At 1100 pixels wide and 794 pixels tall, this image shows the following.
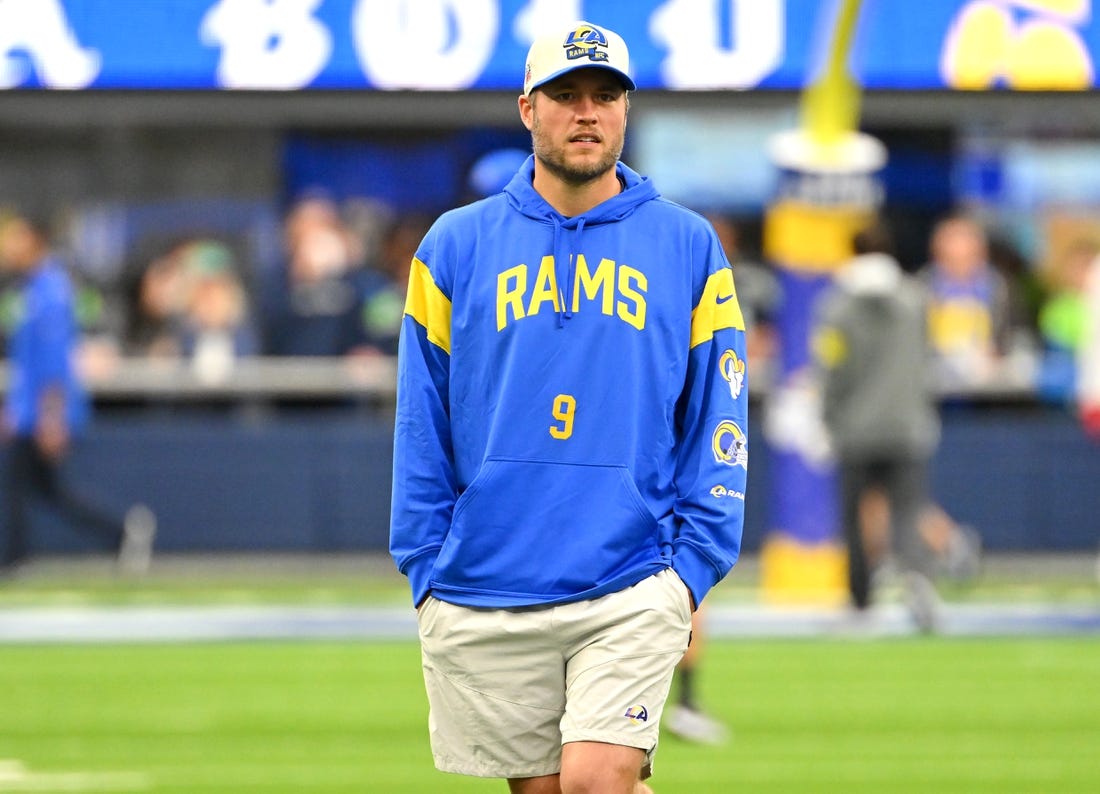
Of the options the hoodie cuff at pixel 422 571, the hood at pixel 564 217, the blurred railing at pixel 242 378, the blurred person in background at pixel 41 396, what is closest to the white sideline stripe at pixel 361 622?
the blurred person in background at pixel 41 396

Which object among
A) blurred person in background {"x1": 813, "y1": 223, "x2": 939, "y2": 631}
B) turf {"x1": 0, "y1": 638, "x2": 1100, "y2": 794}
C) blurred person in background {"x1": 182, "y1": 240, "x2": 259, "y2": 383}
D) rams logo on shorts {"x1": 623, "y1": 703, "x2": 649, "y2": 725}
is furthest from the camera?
blurred person in background {"x1": 182, "y1": 240, "x2": 259, "y2": 383}

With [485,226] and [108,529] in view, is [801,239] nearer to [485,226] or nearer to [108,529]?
[108,529]

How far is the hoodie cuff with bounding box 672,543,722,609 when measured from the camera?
16.0 feet

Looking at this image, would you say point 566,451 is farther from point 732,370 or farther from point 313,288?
point 313,288

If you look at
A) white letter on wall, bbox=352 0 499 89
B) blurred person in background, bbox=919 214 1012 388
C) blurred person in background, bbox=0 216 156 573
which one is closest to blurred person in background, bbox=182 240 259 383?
blurred person in background, bbox=0 216 156 573

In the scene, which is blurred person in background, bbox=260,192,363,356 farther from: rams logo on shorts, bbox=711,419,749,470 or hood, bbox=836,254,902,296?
rams logo on shorts, bbox=711,419,749,470

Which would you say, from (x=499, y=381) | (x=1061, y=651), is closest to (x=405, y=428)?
(x=499, y=381)

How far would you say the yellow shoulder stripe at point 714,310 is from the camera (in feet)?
16.3

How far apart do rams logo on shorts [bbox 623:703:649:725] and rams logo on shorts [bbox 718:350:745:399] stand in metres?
0.70

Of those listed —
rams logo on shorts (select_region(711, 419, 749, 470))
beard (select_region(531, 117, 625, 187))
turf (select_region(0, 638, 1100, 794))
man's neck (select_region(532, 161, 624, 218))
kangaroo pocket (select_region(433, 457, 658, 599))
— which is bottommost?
turf (select_region(0, 638, 1100, 794))

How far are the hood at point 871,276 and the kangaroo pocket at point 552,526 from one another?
788cm

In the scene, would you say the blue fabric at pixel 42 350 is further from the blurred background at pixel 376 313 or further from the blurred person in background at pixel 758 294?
the blurred person in background at pixel 758 294

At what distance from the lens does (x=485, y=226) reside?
4973 mm

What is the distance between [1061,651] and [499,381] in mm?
7704
